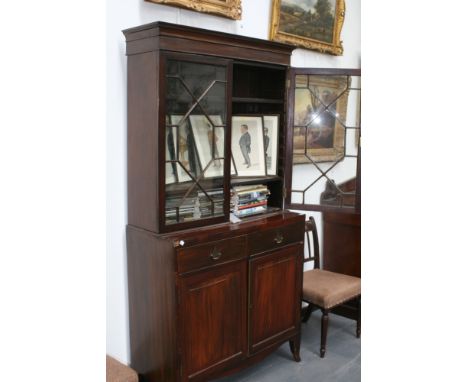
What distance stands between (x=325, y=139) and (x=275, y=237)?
31.1 inches

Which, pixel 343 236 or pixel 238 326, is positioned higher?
pixel 343 236

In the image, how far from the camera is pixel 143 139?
208 centimetres

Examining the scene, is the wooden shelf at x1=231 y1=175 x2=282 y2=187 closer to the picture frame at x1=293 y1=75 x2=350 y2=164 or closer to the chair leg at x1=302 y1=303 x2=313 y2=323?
the picture frame at x1=293 y1=75 x2=350 y2=164

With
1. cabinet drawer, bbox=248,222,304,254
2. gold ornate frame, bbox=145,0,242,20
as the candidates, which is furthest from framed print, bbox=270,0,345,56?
cabinet drawer, bbox=248,222,304,254

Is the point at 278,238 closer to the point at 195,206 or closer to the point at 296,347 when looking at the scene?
the point at 195,206

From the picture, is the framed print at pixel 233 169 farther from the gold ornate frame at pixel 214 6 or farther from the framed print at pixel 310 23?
the framed print at pixel 310 23

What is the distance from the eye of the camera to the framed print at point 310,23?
Result: 293 centimetres
